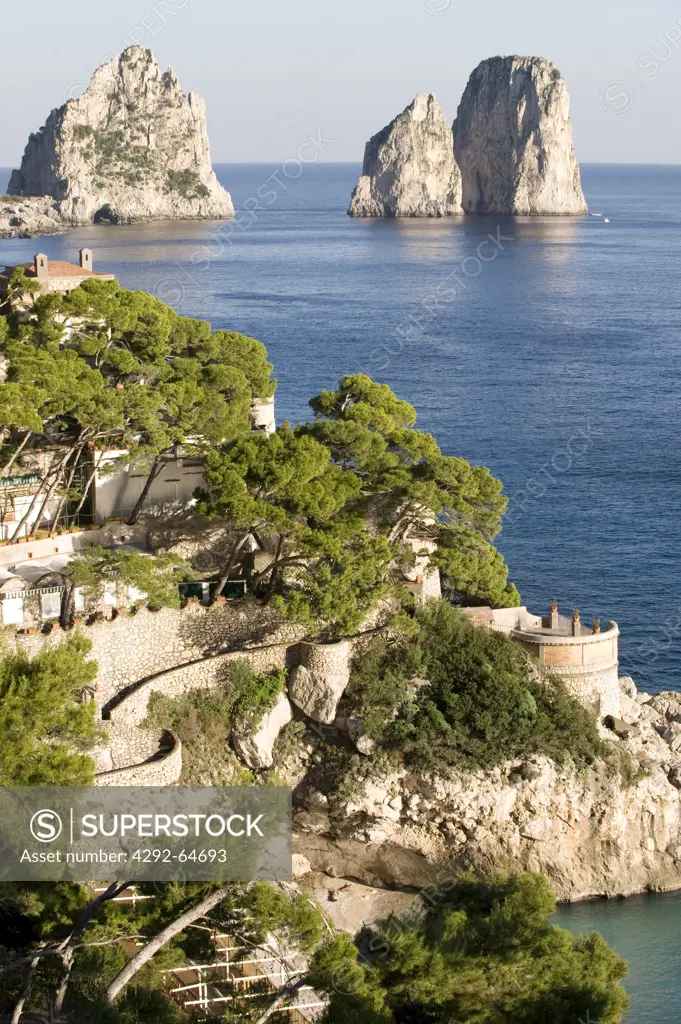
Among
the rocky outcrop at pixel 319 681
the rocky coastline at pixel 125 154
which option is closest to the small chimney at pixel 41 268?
the rocky outcrop at pixel 319 681

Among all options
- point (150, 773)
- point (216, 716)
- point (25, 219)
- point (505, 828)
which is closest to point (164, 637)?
point (216, 716)

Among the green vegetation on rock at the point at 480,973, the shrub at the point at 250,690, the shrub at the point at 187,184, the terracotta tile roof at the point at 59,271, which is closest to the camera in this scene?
the green vegetation on rock at the point at 480,973

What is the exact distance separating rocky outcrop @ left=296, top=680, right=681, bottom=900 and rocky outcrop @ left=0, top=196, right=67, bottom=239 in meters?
115

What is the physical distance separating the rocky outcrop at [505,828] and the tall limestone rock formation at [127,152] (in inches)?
5087

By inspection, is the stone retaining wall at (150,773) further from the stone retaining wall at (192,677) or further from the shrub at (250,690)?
the shrub at (250,690)

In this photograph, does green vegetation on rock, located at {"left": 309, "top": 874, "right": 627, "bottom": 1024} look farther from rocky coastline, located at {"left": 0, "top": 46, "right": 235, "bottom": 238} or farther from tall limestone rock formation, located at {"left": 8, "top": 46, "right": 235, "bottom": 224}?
tall limestone rock formation, located at {"left": 8, "top": 46, "right": 235, "bottom": 224}

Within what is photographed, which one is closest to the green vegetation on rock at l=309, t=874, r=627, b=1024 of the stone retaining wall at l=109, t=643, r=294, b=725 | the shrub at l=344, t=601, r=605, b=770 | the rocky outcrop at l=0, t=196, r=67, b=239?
the shrub at l=344, t=601, r=605, b=770

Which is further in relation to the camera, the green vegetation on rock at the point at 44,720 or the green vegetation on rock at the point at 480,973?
the green vegetation on rock at the point at 44,720

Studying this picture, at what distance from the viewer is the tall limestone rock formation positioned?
146 meters

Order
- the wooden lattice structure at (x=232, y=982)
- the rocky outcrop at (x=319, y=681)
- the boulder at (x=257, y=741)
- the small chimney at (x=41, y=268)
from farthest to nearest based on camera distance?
the small chimney at (x=41, y=268) → the rocky outcrop at (x=319, y=681) → the boulder at (x=257, y=741) → the wooden lattice structure at (x=232, y=982)

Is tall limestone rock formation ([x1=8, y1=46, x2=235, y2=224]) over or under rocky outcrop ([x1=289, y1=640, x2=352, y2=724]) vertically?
over

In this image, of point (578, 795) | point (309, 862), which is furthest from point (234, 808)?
point (578, 795)

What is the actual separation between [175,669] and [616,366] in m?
47.9

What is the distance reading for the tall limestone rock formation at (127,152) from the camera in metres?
146
